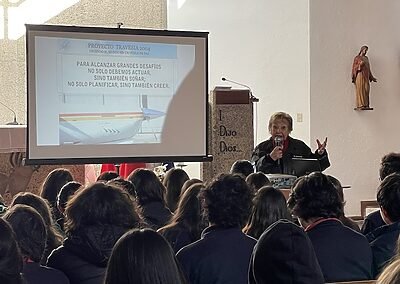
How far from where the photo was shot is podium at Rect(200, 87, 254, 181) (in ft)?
25.1

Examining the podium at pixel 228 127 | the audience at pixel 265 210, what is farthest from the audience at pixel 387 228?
the podium at pixel 228 127

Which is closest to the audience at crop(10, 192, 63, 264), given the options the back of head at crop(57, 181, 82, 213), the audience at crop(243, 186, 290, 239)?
the back of head at crop(57, 181, 82, 213)

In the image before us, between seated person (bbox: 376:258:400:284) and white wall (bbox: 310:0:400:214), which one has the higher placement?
white wall (bbox: 310:0:400:214)

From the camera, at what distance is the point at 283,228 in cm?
208

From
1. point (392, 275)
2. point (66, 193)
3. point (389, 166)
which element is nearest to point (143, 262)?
point (392, 275)

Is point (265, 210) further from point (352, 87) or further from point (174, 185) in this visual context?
point (352, 87)

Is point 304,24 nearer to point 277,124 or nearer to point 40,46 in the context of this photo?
point 277,124

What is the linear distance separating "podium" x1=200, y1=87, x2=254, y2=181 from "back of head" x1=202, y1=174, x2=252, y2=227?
14.4 ft

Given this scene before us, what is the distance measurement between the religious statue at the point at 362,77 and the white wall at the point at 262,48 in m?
0.68

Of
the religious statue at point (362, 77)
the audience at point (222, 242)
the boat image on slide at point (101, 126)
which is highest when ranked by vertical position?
the religious statue at point (362, 77)

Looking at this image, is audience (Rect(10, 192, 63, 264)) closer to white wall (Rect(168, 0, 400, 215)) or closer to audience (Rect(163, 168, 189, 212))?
audience (Rect(163, 168, 189, 212))

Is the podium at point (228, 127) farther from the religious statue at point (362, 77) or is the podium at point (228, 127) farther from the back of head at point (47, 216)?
the back of head at point (47, 216)

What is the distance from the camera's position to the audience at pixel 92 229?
8.61ft

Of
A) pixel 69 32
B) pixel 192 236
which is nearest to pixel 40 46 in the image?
pixel 69 32
